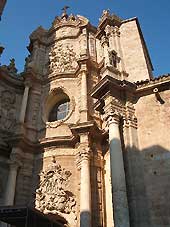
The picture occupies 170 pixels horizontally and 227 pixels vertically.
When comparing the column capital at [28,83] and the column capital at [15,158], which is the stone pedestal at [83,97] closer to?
the column capital at [28,83]

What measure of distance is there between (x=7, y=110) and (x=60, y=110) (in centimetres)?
300

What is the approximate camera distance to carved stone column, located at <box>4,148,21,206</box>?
1371 centimetres

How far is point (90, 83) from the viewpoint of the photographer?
17.6m

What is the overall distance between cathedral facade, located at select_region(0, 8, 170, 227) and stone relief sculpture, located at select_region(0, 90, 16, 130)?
0.06 metres

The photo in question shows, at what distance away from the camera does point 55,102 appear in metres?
18.8

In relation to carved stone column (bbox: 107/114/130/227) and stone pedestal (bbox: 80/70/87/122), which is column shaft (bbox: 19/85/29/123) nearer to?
stone pedestal (bbox: 80/70/87/122)

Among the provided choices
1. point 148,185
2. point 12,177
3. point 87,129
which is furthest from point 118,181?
point 12,177

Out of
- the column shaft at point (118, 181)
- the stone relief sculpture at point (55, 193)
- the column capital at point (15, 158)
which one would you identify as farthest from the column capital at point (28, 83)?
the column shaft at point (118, 181)

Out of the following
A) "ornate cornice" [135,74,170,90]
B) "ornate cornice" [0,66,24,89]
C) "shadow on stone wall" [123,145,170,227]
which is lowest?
"shadow on stone wall" [123,145,170,227]

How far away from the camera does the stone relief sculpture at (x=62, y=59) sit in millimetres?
19333

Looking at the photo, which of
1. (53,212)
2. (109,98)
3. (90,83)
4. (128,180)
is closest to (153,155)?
(128,180)

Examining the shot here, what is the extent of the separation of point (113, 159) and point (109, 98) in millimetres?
2310

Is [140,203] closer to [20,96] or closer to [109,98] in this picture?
[109,98]

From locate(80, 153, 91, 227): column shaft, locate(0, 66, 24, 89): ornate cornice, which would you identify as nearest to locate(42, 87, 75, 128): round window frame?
locate(0, 66, 24, 89): ornate cornice
